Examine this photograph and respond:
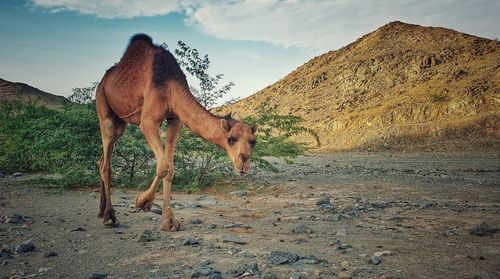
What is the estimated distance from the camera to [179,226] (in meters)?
5.55

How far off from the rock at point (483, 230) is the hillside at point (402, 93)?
1317cm

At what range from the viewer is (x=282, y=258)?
13.0ft

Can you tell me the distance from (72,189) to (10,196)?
5.96ft

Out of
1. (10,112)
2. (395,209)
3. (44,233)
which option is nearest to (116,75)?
(44,233)

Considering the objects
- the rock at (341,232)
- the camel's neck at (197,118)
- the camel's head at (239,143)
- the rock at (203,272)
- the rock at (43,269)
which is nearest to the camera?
the rock at (203,272)

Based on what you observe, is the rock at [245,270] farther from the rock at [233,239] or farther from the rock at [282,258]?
the rock at [233,239]

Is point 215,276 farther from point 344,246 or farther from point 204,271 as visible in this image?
point 344,246

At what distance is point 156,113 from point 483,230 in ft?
15.4

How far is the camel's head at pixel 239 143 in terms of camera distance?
4426 mm

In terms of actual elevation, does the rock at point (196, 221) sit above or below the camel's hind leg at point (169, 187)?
below

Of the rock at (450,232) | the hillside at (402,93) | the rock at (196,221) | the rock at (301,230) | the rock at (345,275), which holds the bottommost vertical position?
the rock at (345,275)

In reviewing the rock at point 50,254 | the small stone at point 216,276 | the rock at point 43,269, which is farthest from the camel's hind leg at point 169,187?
the small stone at point 216,276

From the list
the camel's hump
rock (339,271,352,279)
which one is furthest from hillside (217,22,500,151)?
rock (339,271,352,279)

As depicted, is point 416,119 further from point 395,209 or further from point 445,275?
point 445,275
